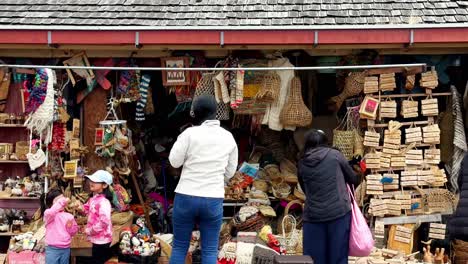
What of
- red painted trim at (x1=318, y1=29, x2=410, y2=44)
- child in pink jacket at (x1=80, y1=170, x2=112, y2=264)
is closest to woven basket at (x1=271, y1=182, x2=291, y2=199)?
red painted trim at (x1=318, y1=29, x2=410, y2=44)

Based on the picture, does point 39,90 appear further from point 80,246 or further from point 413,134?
point 413,134

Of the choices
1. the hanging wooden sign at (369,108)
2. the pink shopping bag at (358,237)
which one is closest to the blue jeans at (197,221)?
the pink shopping bag at (358,237)

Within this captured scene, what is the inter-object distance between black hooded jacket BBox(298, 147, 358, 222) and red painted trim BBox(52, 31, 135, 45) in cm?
280

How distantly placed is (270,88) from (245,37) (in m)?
0.82

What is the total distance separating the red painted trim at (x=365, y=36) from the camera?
288 inches

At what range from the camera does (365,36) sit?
732 cm

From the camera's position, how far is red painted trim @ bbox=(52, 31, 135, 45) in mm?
7465

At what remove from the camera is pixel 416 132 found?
774 centimetres

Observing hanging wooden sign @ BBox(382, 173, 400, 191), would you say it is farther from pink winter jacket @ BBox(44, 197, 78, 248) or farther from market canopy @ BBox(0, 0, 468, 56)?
pink winter jacket @ BBox(44, 197, 78, 248)

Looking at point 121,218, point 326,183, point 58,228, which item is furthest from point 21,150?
point 326,183

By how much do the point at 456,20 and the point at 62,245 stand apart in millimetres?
5237

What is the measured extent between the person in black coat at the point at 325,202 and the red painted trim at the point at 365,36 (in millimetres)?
1700

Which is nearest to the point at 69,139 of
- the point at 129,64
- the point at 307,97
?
the point at 129,64

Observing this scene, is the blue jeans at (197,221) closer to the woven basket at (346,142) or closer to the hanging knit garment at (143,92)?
the woven basket at (346,142)
